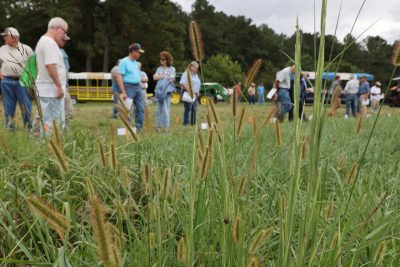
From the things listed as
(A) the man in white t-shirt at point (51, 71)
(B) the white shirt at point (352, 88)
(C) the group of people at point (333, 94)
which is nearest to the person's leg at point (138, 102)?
(C) the group of people at point (333, 94)

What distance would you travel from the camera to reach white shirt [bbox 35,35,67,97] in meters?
3.93

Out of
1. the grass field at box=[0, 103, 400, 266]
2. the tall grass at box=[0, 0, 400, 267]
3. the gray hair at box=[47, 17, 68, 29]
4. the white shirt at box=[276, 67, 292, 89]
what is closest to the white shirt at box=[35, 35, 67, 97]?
the gray hair at box=[47, 17, 68, 29]

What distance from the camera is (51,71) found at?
3.95m

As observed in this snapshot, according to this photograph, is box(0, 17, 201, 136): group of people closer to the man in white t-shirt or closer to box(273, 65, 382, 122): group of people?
the man in white t-shirt

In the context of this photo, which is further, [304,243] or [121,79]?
[121,79]

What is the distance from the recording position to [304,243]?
82cm

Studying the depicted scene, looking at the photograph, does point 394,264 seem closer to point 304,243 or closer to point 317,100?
point 304,243

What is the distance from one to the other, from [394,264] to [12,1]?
1506 inches

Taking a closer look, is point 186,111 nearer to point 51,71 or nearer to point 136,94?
point 136,94

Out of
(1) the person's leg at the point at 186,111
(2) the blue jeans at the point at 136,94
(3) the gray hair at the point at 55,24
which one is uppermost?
(3) the gray hair at the point at 55,24

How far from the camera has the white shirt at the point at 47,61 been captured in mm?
3926

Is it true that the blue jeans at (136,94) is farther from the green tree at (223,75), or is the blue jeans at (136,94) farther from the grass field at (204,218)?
the grass field at (204,218)

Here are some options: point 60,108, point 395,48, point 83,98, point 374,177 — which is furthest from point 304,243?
point 83,98

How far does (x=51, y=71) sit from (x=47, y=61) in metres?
0.10
